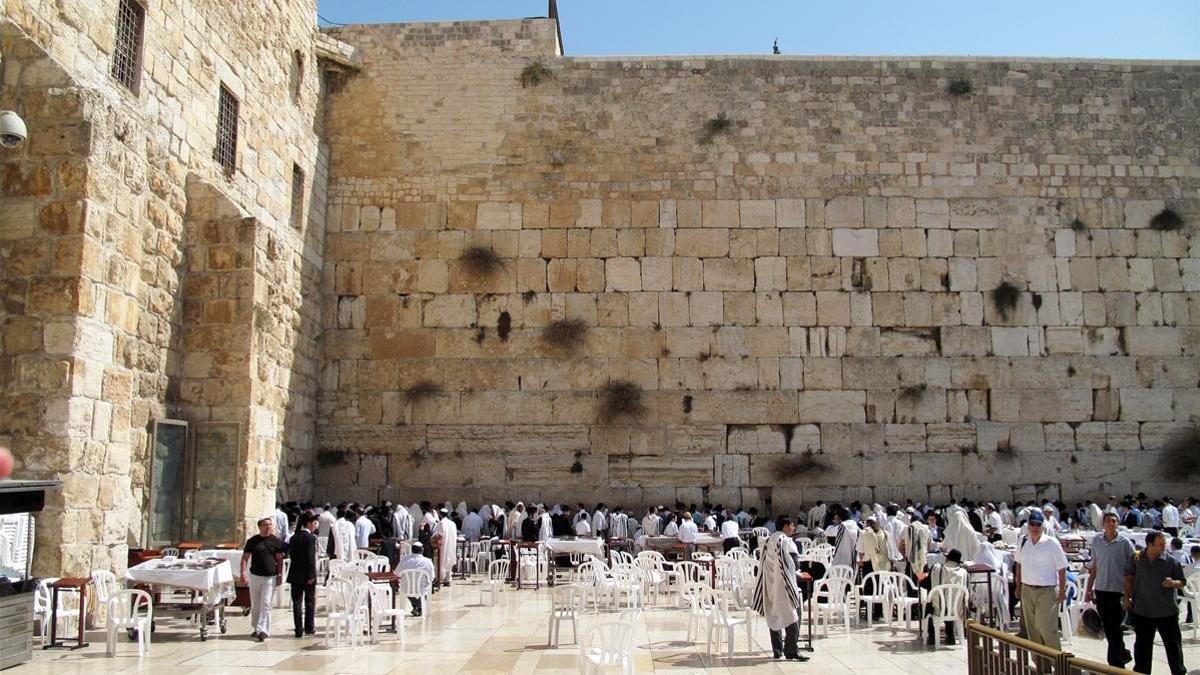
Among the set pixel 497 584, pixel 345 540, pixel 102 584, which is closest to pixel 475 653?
pixel 102 584

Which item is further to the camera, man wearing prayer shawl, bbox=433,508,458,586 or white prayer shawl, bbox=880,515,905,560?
man wearing prayer shawl, bbox=433,508,458,586

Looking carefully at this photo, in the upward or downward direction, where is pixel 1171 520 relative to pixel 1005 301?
downward

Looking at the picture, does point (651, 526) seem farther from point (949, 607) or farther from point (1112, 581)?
point (1112, 581)

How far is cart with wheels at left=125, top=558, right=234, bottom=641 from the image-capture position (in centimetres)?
783

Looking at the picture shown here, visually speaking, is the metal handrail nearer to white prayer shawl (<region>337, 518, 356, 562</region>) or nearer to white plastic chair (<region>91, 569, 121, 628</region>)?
white plastic chair (<region>91, 569, 121, 628</region>)

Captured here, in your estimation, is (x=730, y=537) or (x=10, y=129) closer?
(x=10, y=129)

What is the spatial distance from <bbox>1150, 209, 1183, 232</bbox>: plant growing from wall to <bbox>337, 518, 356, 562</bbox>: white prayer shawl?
13.1 metres

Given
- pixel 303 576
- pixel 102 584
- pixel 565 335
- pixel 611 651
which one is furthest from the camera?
pixel 565 335

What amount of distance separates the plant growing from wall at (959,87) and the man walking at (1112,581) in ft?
34.5

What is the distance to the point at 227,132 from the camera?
39.4 feet

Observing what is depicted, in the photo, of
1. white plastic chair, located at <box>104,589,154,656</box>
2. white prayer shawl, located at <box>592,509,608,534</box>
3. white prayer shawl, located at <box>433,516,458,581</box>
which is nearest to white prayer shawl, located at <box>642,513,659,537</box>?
white prayer shawl, located at <box>592,509,608,534</box>

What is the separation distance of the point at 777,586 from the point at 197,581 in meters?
4.52

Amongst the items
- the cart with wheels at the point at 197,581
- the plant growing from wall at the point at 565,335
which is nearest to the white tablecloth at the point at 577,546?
the plant growing from wall at the point at 565,335

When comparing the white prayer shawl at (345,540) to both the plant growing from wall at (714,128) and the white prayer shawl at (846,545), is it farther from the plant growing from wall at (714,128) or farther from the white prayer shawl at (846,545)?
the plant growing from wall at (714,128)
